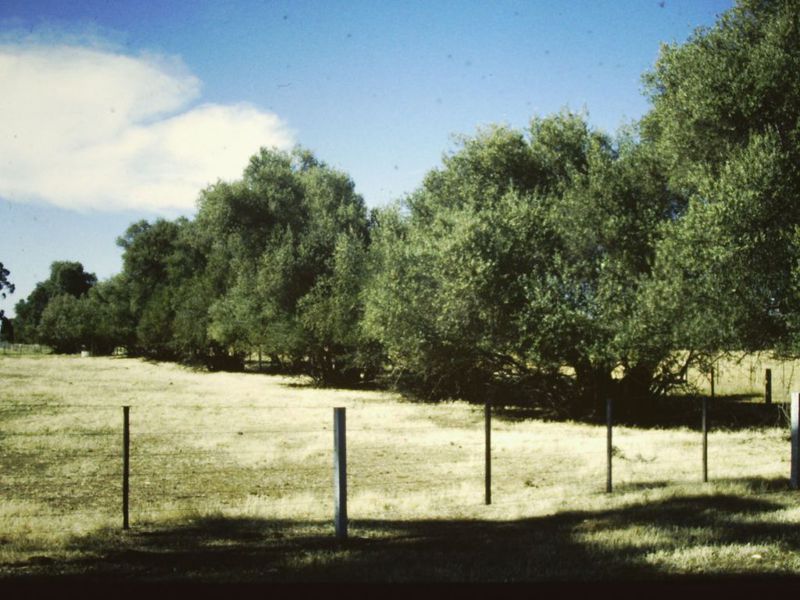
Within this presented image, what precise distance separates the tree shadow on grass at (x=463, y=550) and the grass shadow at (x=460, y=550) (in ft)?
0.05

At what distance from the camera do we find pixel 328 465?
1542cm

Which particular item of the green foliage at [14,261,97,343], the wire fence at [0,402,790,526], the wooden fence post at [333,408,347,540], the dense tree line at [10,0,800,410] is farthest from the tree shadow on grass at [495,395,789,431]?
the green foliage at [14,261,97,343]

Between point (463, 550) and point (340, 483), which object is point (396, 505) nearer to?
point (340, 483)

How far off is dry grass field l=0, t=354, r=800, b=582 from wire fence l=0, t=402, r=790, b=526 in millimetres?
72

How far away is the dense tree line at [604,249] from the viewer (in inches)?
710

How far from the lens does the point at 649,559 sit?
6.61 metres

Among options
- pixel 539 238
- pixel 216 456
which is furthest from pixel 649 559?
pixel 539 238

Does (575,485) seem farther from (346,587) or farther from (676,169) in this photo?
(676,169)

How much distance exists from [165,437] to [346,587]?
1575cm

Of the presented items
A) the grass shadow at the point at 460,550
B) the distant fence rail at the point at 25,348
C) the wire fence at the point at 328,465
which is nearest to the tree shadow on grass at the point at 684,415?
the wire fence at the point at 328,465

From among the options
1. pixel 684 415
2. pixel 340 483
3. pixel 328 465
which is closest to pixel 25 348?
pixel 684 415

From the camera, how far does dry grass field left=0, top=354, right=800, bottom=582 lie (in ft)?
21.9

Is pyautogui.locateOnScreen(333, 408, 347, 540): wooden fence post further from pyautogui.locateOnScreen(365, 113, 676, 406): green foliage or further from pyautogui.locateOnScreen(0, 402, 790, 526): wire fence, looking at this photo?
pyautogui.locateOnScreen(365, 113, 676, 406): green foliage

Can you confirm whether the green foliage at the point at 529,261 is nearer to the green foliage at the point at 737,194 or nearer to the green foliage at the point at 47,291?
the green foliage at the point at 737,194
